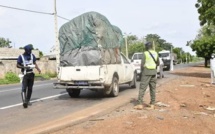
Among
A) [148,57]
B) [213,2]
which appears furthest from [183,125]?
[213,2]

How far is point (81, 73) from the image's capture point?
1279 centimetres

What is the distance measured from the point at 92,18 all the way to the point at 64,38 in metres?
1.37

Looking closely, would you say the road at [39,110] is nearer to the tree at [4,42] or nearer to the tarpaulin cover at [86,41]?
the tarpaulin cover at [86,41]

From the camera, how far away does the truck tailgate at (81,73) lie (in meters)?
12.6

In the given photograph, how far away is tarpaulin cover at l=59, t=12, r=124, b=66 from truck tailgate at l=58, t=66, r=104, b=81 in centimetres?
22

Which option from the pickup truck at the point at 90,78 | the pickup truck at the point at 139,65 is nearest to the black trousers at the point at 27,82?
the pickup truck at the point at 90,78

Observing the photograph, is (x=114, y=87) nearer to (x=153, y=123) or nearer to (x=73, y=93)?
(x=73, y=93)

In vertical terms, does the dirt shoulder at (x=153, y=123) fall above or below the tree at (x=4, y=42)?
below

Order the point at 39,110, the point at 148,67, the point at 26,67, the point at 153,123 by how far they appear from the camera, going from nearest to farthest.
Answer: the point at 153,123
the point at 148,67
the point at 39,110
the point at 26,67

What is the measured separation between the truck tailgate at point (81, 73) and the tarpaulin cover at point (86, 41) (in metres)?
0.22

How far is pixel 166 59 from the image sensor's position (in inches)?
1714

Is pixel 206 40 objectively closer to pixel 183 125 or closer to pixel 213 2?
pixel 213 2

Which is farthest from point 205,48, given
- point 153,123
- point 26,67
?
point 153,123

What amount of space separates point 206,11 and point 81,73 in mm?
15432
